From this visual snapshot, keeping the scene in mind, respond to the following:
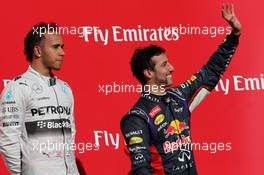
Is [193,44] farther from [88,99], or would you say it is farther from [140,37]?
[88,99]

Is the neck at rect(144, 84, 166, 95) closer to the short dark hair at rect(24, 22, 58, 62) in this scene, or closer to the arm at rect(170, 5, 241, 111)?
the arm at rect(170, 5, 241, 111)

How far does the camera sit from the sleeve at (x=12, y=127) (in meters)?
3.81

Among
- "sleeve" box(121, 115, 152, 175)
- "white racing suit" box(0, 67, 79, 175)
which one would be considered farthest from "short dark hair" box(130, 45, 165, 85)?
"white racing suit" box(0, 67, 79, 175)

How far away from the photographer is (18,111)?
152 inches

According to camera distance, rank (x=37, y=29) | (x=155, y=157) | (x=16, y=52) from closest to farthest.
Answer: (x=155, y=157) < (x=37, y=29) < (x=16, y=52)

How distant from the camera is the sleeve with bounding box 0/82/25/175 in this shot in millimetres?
3812

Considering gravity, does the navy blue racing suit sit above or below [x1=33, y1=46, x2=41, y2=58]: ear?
below

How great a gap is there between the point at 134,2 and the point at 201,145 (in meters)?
1.07

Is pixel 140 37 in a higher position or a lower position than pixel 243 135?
higher

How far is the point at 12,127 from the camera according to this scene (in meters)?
3.82

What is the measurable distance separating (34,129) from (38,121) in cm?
5

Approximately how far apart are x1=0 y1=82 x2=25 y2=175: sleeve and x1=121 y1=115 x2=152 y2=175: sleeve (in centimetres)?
57

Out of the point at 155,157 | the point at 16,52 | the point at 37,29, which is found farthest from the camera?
the point at 16,52

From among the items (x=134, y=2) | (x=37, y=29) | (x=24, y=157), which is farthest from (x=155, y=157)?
(x=134, y=2)
